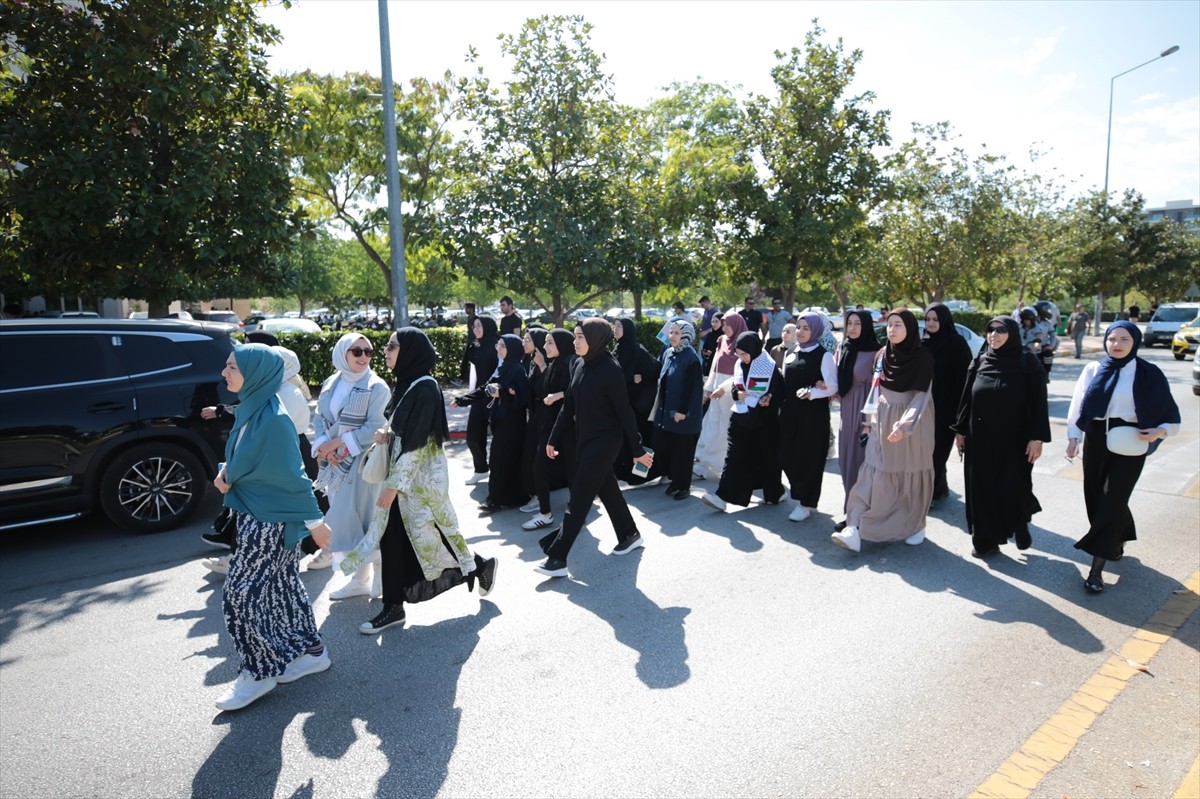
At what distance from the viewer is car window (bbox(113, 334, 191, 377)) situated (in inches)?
274

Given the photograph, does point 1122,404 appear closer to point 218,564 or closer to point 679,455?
point 679,455

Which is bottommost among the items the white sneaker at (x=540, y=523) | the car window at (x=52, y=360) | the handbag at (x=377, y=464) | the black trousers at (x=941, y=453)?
the white sneaker at (x=540, y=523)

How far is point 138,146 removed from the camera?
32.1 ft

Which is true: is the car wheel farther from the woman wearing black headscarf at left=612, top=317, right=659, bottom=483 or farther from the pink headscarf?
the pink headscarf

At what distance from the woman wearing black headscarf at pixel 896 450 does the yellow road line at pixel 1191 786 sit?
2.87 meters

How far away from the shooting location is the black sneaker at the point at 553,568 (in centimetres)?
577

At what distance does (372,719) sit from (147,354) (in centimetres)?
488

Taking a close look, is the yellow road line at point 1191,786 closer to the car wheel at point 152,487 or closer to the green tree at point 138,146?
the car wheel at point 152,487

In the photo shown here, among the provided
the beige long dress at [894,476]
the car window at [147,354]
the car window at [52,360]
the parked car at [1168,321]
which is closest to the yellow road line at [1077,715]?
the beige long dress at [894,476]

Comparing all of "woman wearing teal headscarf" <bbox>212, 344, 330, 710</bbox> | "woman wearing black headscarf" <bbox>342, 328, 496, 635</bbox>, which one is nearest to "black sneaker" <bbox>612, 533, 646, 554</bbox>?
"woman wearing black headscarf" <bbox>342, 328, 496, 635</bbox>

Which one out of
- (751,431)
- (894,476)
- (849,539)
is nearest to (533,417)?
(751,431)

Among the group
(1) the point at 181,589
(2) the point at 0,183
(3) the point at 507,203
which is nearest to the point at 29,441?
(1) the point at 181,589

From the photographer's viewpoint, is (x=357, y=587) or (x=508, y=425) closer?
(x=357, y=587)

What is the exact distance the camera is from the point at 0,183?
9383 millimetres
